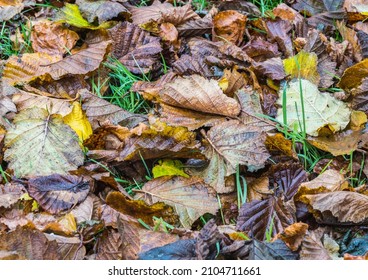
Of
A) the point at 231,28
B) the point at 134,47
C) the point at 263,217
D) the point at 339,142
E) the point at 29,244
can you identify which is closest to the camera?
the point at 29,244

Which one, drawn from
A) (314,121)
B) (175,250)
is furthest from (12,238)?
(314,121)

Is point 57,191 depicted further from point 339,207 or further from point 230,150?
point 339,207

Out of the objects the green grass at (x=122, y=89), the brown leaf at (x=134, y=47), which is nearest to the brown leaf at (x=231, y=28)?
the brown leaf at (x=134, y=47)

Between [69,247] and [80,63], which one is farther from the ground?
[80,63]

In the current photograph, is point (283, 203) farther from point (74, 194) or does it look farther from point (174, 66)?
point (174, 66)

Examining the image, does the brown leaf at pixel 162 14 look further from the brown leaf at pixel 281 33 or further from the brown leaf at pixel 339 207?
the brown leaf at pixel 339 207

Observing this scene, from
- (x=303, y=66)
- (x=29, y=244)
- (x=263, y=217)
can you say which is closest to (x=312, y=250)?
(x=263, y=217)
